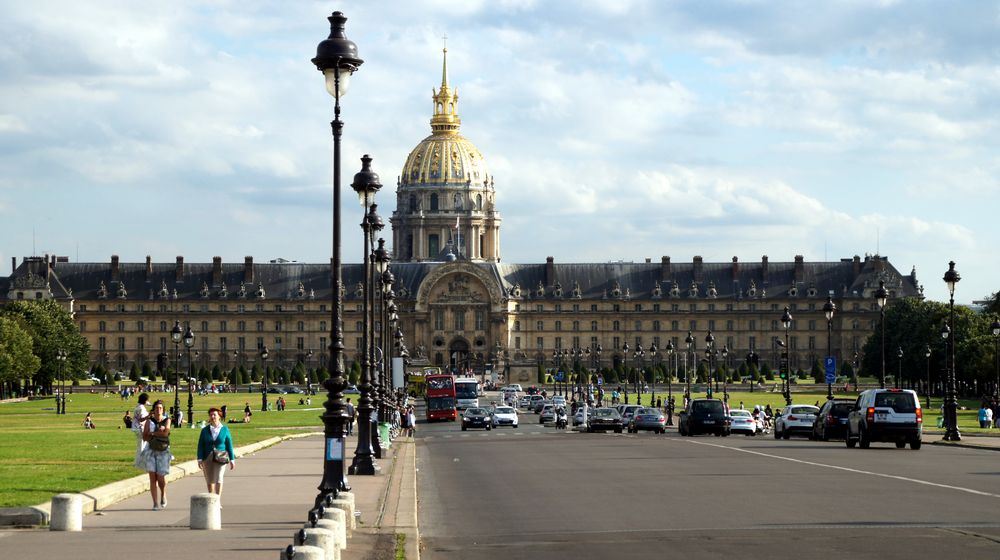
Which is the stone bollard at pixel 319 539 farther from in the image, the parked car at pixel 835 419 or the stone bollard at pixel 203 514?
the parked car at pixel 835 419

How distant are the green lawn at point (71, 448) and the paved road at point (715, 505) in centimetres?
A: 542

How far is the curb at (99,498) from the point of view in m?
20.5

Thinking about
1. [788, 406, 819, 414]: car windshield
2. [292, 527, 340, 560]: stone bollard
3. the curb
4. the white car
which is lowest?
the white car

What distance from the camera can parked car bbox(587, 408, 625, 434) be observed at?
223ft

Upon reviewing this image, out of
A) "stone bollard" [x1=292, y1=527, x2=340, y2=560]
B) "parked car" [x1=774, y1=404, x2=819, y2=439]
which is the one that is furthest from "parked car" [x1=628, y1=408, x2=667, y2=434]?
"stone bollard" [x1=292, y1=527, x2=340, y2=560]

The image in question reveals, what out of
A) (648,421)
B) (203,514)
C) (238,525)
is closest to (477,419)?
(648,421)

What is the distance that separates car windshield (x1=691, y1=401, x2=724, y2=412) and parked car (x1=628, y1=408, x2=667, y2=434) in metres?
6.30

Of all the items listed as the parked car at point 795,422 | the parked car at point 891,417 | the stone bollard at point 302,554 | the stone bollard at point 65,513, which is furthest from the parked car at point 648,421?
the stone bollard at point 302,554

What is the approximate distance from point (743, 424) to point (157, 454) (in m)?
41.1

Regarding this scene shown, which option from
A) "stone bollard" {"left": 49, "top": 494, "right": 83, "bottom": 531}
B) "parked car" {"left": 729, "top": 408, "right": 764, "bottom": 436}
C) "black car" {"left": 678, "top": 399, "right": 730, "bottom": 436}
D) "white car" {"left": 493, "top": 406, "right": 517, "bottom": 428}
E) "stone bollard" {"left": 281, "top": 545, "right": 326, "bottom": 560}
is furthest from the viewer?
"white car" {"left": 493, "top": 406, "right": 517, "bottom": 428}

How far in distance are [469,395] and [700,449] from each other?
71.3 metres

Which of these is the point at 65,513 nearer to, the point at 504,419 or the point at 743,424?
the point at 743,424

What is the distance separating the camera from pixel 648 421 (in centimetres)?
6606

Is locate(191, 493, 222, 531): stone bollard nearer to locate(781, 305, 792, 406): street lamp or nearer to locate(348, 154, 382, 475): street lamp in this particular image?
locate(348, 154, 382, 475): street lamp
